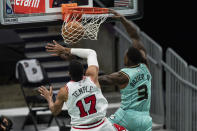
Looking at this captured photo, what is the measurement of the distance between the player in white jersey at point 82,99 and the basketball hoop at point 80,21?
52cm

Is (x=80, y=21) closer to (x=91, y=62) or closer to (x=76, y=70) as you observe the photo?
(x=91, y=62)

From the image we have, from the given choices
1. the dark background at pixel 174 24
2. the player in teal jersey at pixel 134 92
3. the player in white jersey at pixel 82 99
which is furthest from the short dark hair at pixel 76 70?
the dark background at pixel 174 24

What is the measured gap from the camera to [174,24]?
1559 cm

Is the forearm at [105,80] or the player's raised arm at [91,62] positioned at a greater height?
the player's raised arm at [91,62]

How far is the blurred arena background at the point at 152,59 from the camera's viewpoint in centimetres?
1262

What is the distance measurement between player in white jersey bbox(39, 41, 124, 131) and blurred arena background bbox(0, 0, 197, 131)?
470cm

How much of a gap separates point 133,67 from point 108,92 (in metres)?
5.60

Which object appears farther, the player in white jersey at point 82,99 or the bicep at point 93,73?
the bicep at point 93,73

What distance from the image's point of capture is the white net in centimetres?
845

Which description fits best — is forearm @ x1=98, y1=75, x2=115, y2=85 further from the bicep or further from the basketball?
the basketball

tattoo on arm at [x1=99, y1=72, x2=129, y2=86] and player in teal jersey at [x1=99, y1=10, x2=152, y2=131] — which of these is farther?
player in teal jersey at [x1=99, y1=10, x2=152, y2=131]

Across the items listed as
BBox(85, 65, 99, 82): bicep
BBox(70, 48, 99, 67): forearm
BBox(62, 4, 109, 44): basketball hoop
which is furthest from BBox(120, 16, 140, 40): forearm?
BBox(85, 65, 99, 82): bicep

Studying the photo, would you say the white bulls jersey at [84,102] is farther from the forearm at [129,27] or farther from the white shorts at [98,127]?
the forearm at [129,27]

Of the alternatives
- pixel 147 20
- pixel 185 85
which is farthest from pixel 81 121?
pixel 147 20
